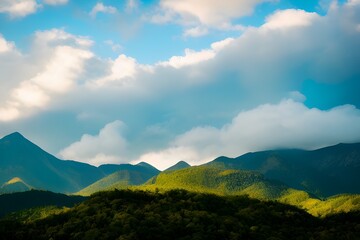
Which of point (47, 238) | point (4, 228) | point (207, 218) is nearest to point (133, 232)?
point (47, 238)

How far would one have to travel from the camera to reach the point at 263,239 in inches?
6526

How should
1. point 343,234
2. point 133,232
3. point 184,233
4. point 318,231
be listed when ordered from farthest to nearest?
point 318,231 → point 343,234 → point 184,233 → point 133,232

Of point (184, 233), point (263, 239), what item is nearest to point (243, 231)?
point (263, 239)

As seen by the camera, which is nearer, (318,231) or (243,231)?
(243,231)

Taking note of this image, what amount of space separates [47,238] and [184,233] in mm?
49429

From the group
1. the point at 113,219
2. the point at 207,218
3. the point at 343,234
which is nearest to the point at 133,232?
the point at 113,219

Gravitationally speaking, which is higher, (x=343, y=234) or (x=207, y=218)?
(x=207, y=218)

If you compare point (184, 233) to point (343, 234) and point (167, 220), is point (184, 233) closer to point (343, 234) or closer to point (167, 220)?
point (167, 220)

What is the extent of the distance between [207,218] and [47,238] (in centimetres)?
6622

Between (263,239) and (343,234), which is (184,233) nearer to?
(263,239)

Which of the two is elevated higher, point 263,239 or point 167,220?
point 167,220

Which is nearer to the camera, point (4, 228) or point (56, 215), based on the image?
point (4, 228)

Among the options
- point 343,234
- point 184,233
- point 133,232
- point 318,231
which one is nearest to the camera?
point 133,232

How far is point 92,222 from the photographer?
169500 millimetres
